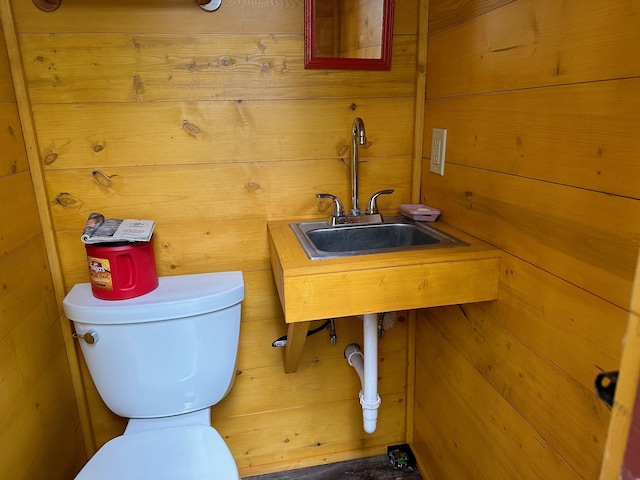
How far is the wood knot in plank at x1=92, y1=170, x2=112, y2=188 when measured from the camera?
1.31 meters

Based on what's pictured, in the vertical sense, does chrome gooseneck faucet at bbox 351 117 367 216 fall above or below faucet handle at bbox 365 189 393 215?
above

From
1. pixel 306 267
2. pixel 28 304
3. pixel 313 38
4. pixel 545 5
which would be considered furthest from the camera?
pixel 313 38

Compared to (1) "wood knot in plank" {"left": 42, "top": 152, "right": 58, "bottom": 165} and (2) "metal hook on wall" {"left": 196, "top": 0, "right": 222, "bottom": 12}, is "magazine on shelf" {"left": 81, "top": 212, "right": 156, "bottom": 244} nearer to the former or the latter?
(1) "wood knot in plank" {"left": 42, "top": 152, "right": 58, "bottom": 165}

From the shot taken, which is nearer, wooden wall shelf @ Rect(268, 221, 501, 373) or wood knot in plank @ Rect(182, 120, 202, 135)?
wooden wall shelf @ Rect(268, 221, 501, 373)

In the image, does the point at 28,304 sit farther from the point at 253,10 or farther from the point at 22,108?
the point at 253,10

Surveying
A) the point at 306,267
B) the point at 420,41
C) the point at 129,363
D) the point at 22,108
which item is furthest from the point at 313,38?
the point at 129,363

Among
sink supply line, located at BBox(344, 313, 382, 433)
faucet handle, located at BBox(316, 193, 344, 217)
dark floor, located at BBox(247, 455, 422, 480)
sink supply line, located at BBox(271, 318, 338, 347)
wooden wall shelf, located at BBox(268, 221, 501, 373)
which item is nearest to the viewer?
wooden wall shelf, located at BBox(268, 221, 501, 373)

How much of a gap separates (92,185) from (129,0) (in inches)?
20.4

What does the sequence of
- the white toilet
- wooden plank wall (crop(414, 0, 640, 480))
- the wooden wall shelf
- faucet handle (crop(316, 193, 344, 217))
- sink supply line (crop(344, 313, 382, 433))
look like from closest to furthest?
wooden plank wall (crop(414, 0, 640, 480))
the wooden wall shelf
the white toilet
sink supply line (crop(344, 313, 382, 433))
faucet handle (crop(316, 193, 344, 217))

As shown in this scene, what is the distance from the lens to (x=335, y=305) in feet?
3.38

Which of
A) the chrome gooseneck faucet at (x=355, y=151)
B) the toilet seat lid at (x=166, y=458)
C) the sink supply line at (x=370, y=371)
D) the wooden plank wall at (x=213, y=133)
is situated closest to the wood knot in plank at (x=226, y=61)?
the wooden plank wall at (x=213, y=133)

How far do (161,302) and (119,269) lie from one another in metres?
0.14

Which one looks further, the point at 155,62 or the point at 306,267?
the point at 155,62

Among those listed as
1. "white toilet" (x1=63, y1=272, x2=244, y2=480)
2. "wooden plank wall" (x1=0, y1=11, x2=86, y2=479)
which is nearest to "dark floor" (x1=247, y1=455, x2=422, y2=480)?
"white toilet" (x1=63, y1=272, x2=244, y2=480)
